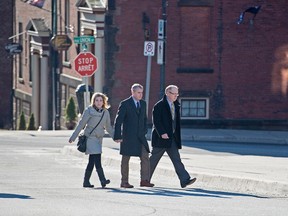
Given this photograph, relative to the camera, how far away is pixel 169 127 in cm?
1652

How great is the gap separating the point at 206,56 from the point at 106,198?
1960cm

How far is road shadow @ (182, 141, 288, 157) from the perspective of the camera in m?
24.8

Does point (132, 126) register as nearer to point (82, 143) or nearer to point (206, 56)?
point (82, 143)

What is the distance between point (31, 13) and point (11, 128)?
6147 mm

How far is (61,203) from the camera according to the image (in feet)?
45.9

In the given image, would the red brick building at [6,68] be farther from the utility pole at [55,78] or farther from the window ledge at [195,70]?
the window ledge at [195,70]

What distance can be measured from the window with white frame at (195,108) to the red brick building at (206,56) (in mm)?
33

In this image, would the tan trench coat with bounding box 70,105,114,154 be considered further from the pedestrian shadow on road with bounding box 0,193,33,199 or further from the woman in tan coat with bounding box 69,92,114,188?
the pedestrian shadow on road with bounding box 0,193,33,199

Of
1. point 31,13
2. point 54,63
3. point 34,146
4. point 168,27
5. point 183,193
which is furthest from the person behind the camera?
point 31,13

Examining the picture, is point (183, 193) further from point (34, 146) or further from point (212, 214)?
point (34, 146)

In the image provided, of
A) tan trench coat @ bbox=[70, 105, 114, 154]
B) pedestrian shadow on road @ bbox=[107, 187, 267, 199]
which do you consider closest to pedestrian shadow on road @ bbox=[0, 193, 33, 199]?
pedestrian shadow on road @ bbox=[107, 187, 267, 199]

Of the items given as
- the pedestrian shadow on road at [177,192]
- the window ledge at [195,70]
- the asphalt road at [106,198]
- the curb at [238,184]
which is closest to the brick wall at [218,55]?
the window ledge at [195,70]

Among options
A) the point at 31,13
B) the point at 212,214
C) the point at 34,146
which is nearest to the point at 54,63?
the point at 31,13

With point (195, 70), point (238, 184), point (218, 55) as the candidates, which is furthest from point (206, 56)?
point (238, 184)
